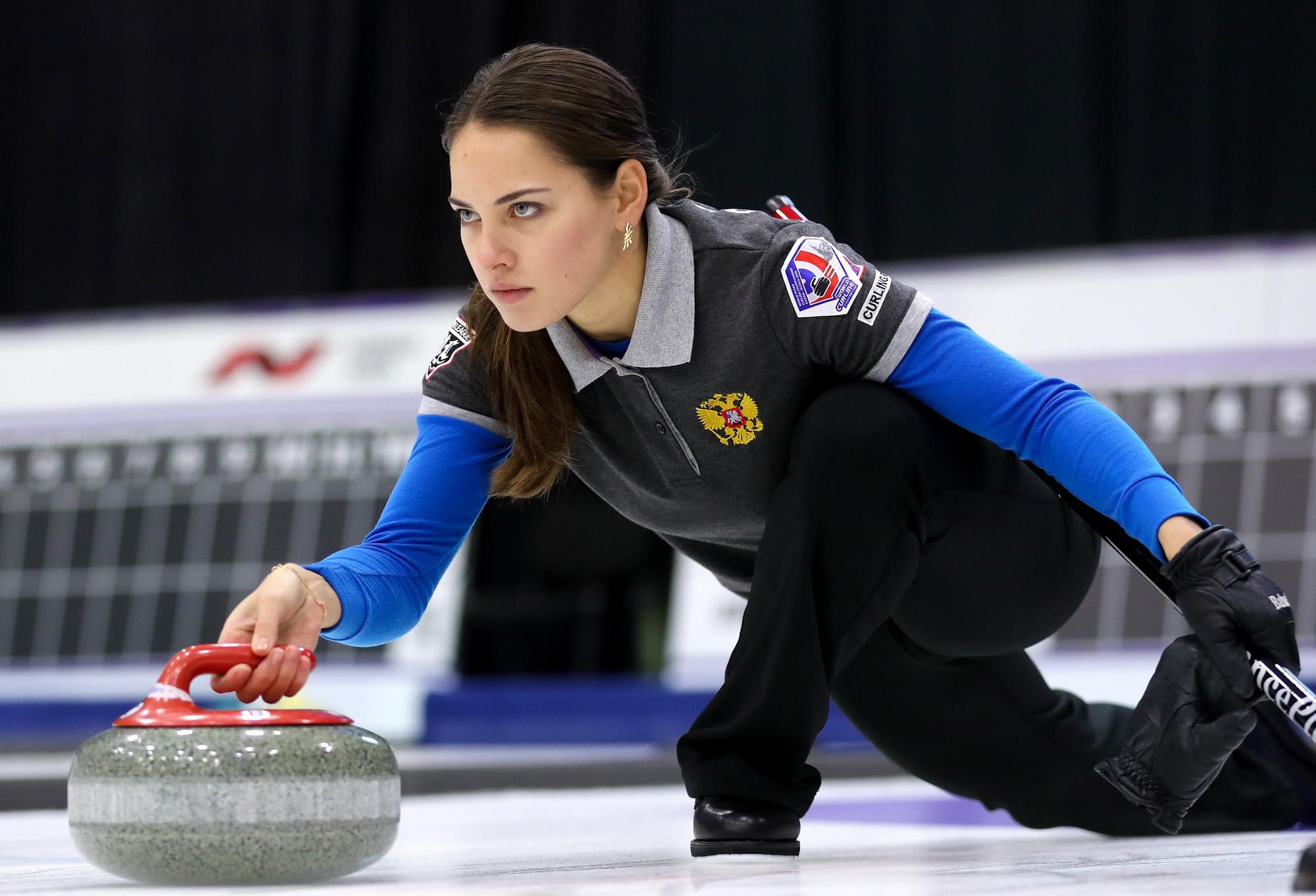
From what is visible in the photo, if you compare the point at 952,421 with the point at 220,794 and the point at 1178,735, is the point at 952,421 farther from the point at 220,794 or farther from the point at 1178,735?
the point at 220,794

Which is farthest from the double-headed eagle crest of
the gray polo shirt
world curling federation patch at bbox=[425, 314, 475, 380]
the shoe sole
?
the shoe sole

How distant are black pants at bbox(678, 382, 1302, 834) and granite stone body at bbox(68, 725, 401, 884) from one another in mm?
321

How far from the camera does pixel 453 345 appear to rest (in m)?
1.46

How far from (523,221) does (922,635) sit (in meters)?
0.54

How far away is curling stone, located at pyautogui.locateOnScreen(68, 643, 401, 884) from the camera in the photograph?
104cm

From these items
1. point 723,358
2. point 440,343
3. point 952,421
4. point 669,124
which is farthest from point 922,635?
point 669,124

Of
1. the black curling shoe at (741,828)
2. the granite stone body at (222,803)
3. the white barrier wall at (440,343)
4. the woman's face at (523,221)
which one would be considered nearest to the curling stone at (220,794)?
the granite stone body at (222,803)

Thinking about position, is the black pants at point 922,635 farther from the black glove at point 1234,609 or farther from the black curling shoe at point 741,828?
the black glove at point 1234,609

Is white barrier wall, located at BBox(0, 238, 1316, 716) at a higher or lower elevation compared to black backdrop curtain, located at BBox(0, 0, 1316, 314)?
lower

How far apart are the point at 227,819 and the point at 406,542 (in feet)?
1.28

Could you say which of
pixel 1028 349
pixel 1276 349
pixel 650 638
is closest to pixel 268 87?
Result: pixel 650 638

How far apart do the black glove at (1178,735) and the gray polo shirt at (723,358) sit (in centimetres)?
34

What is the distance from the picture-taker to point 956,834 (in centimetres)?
174

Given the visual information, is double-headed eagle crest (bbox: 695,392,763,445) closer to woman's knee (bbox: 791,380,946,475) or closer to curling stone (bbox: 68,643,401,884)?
woman's knee (bbox: 791,380,946,475)
